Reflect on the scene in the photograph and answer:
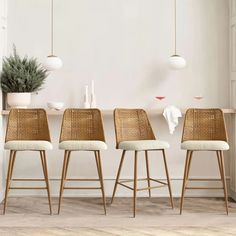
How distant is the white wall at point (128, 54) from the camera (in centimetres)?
460

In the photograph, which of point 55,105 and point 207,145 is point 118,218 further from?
point 55,105

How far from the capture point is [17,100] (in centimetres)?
430

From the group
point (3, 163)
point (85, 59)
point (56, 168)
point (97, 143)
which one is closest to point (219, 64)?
point (85, 59)

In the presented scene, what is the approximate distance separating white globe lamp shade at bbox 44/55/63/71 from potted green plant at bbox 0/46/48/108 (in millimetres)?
117

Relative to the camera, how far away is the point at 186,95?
462cm

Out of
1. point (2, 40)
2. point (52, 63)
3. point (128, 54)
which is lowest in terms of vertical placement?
point (52, 63)

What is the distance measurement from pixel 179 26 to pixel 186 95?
0.72 m

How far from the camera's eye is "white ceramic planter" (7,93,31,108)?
4.30 meters

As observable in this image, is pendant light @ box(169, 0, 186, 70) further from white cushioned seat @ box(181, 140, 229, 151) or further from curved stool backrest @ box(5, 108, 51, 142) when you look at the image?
curved stool backrest @ box(5, 108, 51, 142)

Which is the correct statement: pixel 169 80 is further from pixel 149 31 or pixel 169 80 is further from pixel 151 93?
pixel 149 31

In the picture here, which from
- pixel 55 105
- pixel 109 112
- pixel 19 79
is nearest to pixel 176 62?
pixel 109 112

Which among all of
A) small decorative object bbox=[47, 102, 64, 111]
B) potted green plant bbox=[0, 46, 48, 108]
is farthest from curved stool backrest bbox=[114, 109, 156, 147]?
potted green plant bbox=[0, 46, 48, 108]

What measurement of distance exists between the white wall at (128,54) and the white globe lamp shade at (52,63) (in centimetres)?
24

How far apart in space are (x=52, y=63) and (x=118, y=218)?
1.64m
